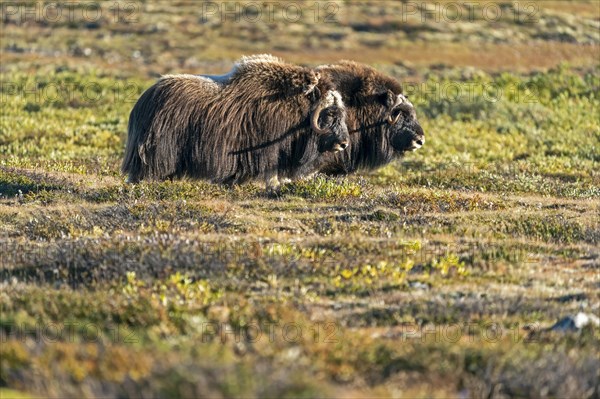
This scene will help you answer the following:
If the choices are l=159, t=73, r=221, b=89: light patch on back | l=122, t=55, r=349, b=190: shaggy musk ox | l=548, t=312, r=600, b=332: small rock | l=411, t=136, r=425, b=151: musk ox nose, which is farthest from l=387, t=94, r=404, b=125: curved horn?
l=548, t=312, r=600, b=332: small rock

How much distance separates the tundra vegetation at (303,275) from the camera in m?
5.60

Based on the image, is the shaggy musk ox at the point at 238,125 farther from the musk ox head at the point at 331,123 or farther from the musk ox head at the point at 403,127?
the musk ox head at the point at 403,127

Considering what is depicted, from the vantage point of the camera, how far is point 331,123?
12.8m

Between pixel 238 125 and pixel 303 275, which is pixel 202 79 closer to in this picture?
pixel 238 125

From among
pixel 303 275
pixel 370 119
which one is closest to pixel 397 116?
pixel 370 119

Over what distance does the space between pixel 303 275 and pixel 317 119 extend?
4816 millimetres

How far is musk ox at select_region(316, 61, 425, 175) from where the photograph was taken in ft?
43.1

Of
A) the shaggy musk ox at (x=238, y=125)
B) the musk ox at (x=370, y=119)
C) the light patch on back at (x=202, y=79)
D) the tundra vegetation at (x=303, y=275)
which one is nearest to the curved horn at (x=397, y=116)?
the musk ox at (x=370, y=119)

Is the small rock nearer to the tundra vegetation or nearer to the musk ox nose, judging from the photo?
the tundra vegetation

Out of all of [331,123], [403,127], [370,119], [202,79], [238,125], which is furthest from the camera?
[403,127]

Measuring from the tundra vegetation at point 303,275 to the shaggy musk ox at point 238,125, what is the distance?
0.32m

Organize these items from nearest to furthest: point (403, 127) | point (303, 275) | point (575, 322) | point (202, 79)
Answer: point (575, 322), point (303, 275), point (202, 79), point (403, 127)

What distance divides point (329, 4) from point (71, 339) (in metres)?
49.7

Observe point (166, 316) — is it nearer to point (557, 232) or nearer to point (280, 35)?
point (557, 232)
